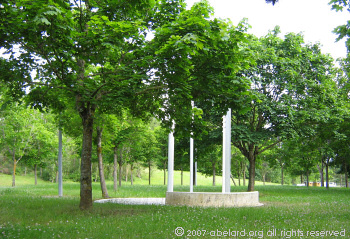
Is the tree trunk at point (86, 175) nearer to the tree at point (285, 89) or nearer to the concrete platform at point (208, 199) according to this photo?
the concrete platform at point (208, 199)

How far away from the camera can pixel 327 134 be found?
24.4m

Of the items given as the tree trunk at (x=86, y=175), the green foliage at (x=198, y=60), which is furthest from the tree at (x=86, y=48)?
the green foliage at (x=198, y=60)

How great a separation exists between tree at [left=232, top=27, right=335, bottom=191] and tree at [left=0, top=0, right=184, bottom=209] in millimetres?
10595

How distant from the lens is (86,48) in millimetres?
9195

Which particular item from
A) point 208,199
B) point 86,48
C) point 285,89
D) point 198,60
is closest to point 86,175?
point 86,48

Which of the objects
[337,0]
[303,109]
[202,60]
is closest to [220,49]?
[202,60]

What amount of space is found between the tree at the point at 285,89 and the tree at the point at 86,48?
10595 millimetres

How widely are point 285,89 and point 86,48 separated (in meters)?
16.9

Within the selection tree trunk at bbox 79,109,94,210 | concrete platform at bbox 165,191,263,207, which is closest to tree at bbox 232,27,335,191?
concrete platform at bbox 165,191,263,207

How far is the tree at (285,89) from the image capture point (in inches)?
840

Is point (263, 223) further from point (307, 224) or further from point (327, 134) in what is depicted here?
point (327, 134)

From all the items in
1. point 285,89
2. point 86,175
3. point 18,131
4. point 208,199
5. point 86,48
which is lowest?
point 208,199

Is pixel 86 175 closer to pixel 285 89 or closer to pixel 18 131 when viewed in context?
pixel 285 89

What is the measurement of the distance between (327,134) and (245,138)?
7.17 meters
